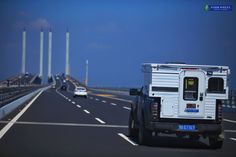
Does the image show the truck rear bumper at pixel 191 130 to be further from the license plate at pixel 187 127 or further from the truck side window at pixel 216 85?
the truck side window at pixel 216 85

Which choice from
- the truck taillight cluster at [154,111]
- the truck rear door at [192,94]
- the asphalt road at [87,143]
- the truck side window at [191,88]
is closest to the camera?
the asphalt road at [87,143]

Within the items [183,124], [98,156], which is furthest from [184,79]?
[98,156]

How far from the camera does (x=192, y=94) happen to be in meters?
14.0

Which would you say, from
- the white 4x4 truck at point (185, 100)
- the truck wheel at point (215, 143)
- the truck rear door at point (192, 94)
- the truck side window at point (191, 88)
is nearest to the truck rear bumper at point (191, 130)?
the white 4x4 truck at point (185, 100)

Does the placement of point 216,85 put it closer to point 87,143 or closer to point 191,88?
point 191,88

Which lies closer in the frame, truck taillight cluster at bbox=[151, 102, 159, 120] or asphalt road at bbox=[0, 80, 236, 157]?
asphalt road at bbox=[0, 80, 236, 157]

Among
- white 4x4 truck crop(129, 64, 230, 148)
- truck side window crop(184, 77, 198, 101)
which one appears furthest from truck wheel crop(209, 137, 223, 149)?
truck side window crop(184, 77, 198, 101)

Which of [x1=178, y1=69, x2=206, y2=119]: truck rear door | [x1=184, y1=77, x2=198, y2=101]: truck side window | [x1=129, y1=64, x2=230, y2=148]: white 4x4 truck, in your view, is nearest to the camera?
[x1=129, y1=64, x2=230, y2=148]: white 4x4 truck

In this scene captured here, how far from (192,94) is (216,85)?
28.3 inches

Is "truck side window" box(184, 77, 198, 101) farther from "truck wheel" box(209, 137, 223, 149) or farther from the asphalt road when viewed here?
the asphalt road

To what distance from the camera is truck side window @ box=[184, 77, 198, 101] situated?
45.8 feet

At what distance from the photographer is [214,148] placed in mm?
14250

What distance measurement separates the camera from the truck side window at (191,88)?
45.8 feet

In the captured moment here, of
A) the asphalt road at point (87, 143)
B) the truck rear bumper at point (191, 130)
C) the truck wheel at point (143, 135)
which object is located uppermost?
the truck rear bumper at point (191, 130)
